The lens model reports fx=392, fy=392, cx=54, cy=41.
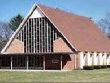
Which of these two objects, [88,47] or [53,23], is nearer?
[53,23]

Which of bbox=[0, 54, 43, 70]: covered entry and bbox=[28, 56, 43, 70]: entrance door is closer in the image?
bbox=[28, 56, 43, 70]: entrance door

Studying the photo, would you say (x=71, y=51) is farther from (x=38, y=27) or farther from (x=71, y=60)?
(x=38, y=27)

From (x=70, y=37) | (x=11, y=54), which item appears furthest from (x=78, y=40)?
(x=11, y=54)

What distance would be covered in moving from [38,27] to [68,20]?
678 cm

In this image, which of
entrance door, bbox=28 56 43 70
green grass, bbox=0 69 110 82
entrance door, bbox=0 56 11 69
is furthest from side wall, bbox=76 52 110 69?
green grass, bbox=0 69 110 82

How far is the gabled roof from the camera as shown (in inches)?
2373

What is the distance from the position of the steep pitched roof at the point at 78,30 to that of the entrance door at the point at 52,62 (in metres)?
3.67

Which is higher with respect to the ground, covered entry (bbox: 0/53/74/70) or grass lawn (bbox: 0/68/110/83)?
covered entry (bbox: 0/53/74/70)

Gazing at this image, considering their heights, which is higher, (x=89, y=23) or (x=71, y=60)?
(x=89, y=23)

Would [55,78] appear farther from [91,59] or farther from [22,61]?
[91,59]

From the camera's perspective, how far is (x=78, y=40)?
6200 centimetres

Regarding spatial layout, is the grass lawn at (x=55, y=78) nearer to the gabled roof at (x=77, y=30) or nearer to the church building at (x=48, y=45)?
the church building at (x=48, y=45)

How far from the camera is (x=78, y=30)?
217 feet

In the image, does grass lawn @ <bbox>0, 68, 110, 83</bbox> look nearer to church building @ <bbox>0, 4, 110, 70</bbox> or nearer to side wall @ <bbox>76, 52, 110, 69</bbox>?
church building @ <bbox>0, 4, 110, 70</bbox>
